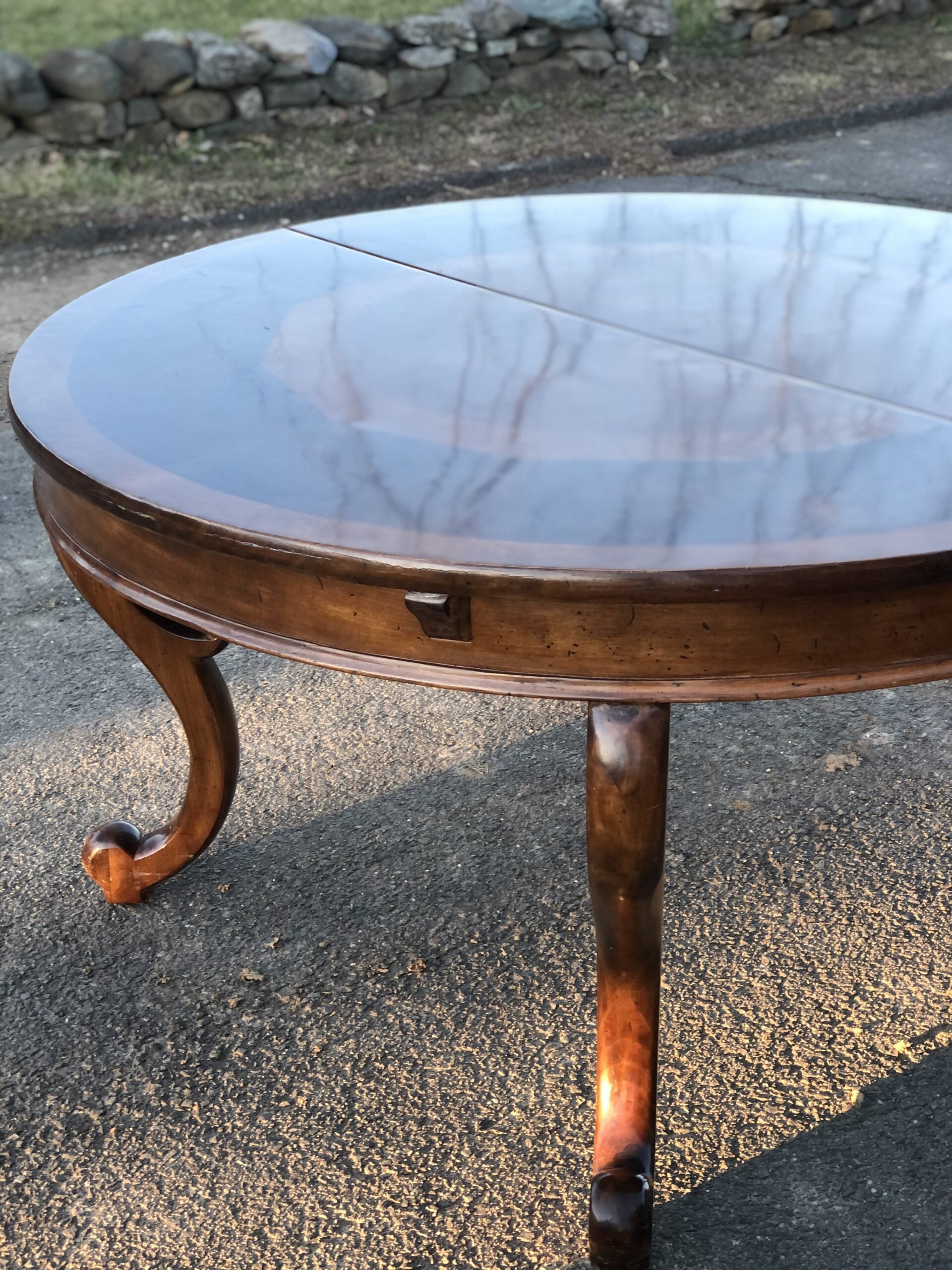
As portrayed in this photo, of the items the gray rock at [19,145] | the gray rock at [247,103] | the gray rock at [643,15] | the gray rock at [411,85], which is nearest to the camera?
the gray rock at [19,145]

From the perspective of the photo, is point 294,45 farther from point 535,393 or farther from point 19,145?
point 535,393

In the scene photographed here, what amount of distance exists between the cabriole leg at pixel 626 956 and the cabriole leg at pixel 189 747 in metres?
0.44

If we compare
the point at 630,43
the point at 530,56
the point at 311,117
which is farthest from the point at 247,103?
the point at 630,43

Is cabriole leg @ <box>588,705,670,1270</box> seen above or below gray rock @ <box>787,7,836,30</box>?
above

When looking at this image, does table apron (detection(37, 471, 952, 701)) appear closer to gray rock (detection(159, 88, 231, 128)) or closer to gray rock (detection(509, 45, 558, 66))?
gray rock (detection(159, 88, 231, 128))

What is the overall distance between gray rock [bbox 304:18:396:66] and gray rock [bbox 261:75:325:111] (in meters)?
0.20

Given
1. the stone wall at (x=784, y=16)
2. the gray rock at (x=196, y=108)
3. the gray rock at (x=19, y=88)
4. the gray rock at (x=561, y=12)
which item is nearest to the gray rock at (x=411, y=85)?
the gray rock at (x=561, y=12)

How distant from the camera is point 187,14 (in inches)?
265

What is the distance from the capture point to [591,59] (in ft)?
21.1

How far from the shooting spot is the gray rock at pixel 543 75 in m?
6.28

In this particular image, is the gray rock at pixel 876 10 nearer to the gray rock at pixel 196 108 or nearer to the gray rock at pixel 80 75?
the gray rock at pixel 196 108

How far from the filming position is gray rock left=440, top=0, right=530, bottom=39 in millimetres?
6117

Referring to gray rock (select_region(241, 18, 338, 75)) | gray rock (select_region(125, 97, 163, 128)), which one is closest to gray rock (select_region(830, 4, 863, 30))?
gray rock (select_region(241, 18, 338, 75))

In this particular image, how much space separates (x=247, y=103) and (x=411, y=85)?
805 mm
